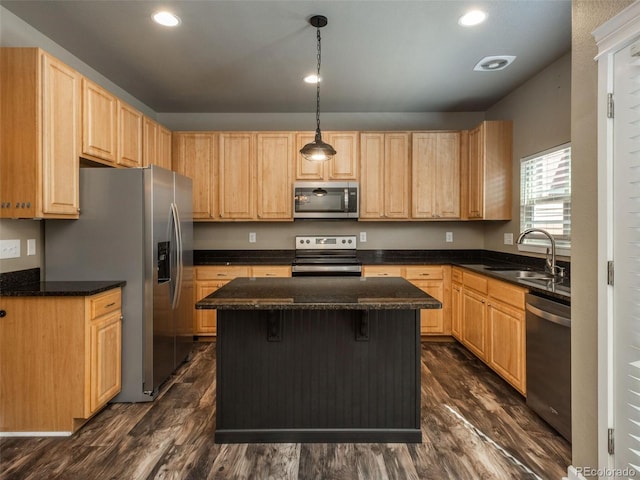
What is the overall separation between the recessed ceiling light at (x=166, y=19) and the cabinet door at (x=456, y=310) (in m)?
3.60

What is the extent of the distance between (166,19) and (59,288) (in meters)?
1.99

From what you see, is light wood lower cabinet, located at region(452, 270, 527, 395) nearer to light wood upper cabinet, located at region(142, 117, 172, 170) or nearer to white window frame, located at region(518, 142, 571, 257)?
white window frame, located at region(518, 142, 571, 257)

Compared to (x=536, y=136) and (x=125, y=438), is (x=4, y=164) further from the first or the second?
(x=536, y=136)

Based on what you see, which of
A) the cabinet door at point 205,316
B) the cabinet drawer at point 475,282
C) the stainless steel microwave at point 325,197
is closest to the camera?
the cabinet drawer at point 475,282

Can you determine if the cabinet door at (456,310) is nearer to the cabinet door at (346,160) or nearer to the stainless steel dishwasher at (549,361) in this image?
the stainless steel dishwasher at (549,361)

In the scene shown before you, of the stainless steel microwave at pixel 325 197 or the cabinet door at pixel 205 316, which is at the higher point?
the stainless steel microwave at pixel 325 197

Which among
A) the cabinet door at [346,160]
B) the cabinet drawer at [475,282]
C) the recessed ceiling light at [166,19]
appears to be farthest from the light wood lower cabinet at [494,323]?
the recessed ceiling light at [166,19]

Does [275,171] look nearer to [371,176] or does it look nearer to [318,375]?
[371,176]

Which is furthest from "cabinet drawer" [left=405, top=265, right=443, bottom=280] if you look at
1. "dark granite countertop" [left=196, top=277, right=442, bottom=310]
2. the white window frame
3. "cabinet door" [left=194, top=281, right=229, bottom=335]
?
"cabinet door" [left=194, top=281, right=229, bottom=335]

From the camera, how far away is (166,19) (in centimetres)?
250

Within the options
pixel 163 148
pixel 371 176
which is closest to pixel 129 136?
pixel 163 148

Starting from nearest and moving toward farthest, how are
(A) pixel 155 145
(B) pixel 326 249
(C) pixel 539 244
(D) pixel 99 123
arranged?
(D) pixel 99 123 → (C) pixel 539 244 → (A) pixel 155 145 → (B) pixel 326 249

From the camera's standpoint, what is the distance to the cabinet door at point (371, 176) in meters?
4.35

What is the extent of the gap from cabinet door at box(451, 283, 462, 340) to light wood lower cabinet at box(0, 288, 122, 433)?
3.49m
